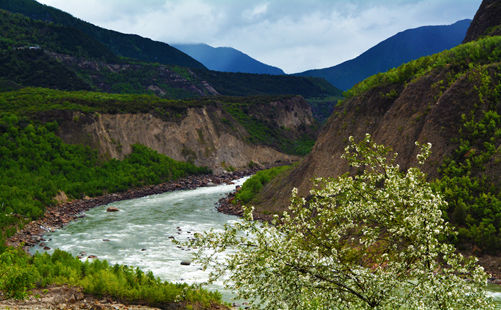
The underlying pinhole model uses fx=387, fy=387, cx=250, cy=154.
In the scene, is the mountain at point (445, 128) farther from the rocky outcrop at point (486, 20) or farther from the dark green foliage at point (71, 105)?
the dark green foliage at point (71, 105)

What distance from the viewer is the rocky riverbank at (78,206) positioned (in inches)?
1170

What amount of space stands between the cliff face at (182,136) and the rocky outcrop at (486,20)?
4838cm

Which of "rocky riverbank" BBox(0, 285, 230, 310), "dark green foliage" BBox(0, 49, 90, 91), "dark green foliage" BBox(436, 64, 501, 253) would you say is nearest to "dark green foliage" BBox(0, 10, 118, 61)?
"dark green foliage" BBox(0, 49, 90, 91)

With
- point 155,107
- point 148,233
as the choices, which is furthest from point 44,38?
point 148,233

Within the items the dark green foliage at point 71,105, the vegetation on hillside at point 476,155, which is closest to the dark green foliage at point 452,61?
the vegetation on hillside at point 476,155

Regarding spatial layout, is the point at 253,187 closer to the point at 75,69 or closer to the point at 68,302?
the point at 68,302

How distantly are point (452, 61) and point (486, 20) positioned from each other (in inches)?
474

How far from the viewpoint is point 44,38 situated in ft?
429

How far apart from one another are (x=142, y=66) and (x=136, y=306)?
526 feet

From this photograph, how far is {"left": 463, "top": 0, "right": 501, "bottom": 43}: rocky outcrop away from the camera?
3731cm

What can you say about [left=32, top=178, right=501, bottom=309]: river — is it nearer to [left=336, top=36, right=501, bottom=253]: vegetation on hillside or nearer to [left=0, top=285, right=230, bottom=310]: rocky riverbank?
[left=336, top=36, right=501, bottom=253]: vegetation on hillside

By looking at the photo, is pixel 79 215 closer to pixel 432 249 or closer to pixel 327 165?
pixel 327 165

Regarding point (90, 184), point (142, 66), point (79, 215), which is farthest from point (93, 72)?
point (79, 215)

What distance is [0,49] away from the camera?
106 metres
